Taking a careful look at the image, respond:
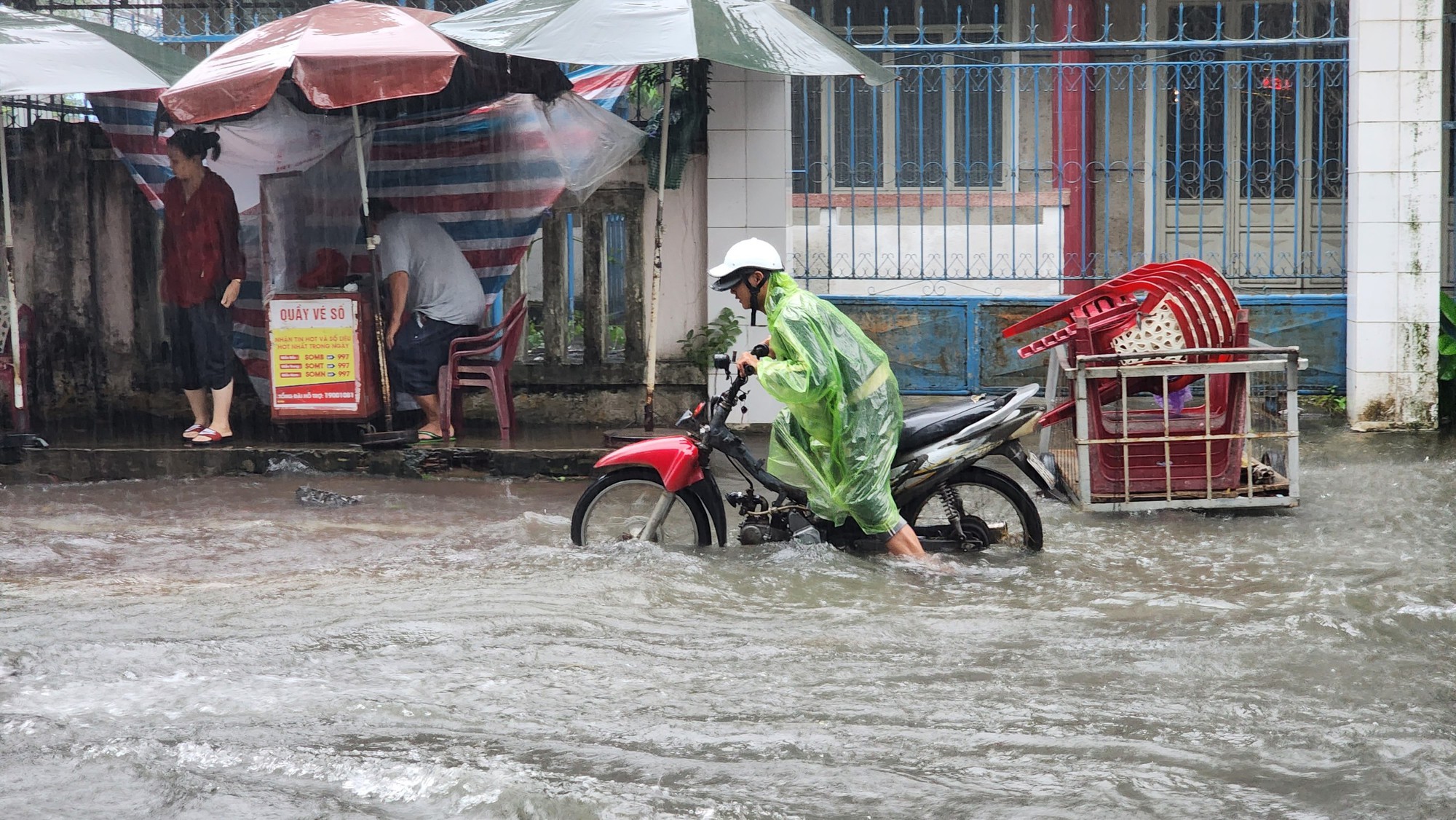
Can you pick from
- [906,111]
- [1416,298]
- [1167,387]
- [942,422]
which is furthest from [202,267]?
[1416,298]

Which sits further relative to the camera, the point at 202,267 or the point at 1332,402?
the point at 1332,402

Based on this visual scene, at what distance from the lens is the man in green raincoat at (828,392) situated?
19.4 feet

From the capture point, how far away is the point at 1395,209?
9.39 m

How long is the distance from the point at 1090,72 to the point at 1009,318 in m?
4.19

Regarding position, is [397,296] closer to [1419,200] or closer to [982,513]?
[982,513]

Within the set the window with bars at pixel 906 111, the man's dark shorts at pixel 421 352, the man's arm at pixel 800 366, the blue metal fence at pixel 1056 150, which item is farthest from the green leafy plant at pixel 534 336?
the man's arm at pixel 800 366

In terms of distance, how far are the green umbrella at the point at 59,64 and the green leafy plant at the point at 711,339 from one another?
3.58 m

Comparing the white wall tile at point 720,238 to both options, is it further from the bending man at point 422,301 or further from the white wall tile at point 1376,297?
the white wall tile at point 1376,297


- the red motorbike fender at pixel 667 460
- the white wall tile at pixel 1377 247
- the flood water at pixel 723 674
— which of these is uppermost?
the white wall tile at pixel 1377 247

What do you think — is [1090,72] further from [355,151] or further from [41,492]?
[41,492]

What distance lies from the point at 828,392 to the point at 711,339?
354 cm

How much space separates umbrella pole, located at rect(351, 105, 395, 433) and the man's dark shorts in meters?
0.10

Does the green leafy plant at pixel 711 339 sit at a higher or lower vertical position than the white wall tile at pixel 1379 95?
lower

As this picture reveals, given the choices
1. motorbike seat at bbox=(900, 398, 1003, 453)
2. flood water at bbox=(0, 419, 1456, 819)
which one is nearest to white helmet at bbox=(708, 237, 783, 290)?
motorbike seat at bbox=(900, 398, 1003, 453)
